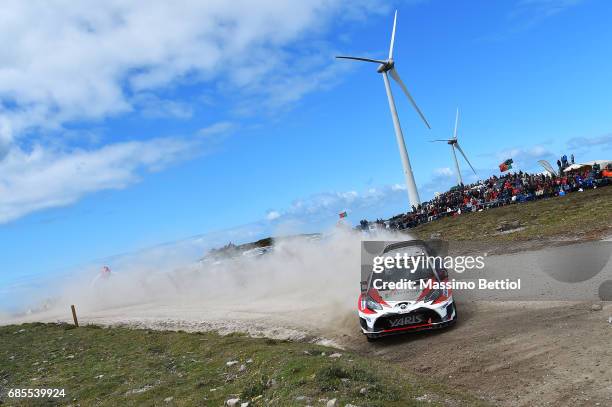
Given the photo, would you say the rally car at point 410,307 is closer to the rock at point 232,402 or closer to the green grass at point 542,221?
the rock at point 232,402

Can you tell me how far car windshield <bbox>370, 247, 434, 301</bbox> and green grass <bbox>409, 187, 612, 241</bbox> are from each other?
10909 mm

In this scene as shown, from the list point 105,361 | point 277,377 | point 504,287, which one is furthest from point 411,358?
point 105,361

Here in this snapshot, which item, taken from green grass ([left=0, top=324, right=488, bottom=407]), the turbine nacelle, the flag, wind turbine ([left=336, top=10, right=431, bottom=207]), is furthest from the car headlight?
the flag

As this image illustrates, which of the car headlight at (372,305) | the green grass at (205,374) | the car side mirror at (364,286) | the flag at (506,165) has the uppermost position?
the flag at (506,165)

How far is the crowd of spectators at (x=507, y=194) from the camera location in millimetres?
32656

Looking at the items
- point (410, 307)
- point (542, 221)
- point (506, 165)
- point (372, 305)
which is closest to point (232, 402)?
point (372, 305)

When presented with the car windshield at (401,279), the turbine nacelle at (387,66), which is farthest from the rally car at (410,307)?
the turbine nacelle at (387,66)

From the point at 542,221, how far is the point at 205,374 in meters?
22.1

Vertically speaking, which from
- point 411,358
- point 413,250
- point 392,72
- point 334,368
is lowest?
point 411,358

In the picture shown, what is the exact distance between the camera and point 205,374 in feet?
32.5

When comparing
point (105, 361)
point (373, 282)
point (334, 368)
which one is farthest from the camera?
point (105, 361)

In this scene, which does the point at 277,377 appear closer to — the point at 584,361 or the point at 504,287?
the point at 584,361

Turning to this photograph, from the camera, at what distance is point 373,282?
1228 centimetres

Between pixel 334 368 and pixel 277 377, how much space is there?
1058 millimetres
